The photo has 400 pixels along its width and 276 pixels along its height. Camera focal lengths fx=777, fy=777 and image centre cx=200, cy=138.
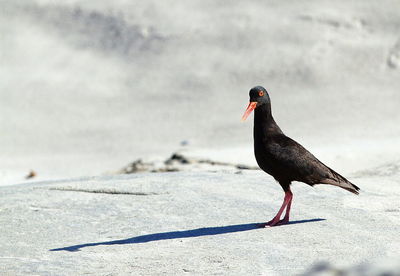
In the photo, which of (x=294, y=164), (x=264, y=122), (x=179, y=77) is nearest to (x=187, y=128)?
(x=179, y=77)

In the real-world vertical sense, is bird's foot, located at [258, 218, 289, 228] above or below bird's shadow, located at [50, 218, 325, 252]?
above

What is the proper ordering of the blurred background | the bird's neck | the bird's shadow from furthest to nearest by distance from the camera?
the blurred background, the bird's neck, the bird's shadow

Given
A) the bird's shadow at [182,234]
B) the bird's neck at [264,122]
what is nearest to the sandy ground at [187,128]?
the bird's shadow at [182,234]

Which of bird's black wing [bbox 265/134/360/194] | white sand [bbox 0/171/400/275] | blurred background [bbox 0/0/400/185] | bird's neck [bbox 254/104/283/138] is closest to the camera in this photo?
white sand [bbox 0/171/400/275]

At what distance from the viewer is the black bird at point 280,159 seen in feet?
18.7

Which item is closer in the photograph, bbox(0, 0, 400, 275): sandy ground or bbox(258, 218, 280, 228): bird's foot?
bbox(0, 0, 400, 275): sandy ground

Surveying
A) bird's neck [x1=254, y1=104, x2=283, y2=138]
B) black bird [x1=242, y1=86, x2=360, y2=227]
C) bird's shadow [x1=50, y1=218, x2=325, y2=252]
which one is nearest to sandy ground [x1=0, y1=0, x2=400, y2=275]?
bird's shadow [x1=50, y1=218, x2=325, y2=252]

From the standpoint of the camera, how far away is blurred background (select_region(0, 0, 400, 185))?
1395cm

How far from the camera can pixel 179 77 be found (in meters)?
16.5

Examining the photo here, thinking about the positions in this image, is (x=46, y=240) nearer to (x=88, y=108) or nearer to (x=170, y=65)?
(x=88, y=108)

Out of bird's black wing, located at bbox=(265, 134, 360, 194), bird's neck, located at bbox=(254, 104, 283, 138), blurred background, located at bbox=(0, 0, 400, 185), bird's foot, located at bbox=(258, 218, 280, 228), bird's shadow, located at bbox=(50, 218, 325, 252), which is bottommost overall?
bird's shadow, located at bbox=(50, 218, 325, 252)

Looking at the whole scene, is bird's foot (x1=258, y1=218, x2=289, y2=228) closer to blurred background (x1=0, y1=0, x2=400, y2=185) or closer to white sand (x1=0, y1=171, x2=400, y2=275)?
white sand (x1=0, y1=171, x2=400, y2=275)

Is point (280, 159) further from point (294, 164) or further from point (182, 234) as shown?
point (182, 234)

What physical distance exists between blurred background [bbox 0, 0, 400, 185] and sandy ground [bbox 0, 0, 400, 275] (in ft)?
0.13
